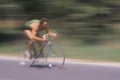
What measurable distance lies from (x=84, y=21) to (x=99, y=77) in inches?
215

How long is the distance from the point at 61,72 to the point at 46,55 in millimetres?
544

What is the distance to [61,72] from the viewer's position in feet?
32.0

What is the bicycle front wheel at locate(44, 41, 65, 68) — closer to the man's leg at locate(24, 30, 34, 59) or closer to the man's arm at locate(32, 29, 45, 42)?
the man's arm at locate(32, 29, 45, 42)

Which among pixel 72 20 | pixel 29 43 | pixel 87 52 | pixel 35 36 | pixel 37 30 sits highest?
pixel 72 20

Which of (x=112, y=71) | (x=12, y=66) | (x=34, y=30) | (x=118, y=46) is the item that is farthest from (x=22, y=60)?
(x=118, y=46)

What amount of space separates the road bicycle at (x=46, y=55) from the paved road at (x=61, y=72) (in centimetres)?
14

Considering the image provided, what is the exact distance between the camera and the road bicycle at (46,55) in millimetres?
9875

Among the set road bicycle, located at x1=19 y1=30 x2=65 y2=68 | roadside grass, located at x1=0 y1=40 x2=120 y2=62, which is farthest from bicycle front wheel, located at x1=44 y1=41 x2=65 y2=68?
roadside grass, located at x1=0 y1=40 x2=120 y2=62

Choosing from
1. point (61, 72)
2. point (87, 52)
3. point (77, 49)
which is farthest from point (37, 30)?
point (77, 49)

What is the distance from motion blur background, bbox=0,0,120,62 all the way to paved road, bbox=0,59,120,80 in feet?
10.3

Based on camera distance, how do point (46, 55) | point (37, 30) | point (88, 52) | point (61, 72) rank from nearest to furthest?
point (61, 72) < point (37, 30) < point (46, 55) < point (88, 52)

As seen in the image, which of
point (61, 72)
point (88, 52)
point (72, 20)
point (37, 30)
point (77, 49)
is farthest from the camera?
point (72, 20)

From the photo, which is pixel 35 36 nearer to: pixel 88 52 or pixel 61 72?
pixel 61 72

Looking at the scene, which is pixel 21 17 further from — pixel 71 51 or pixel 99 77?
pixel 99 77
